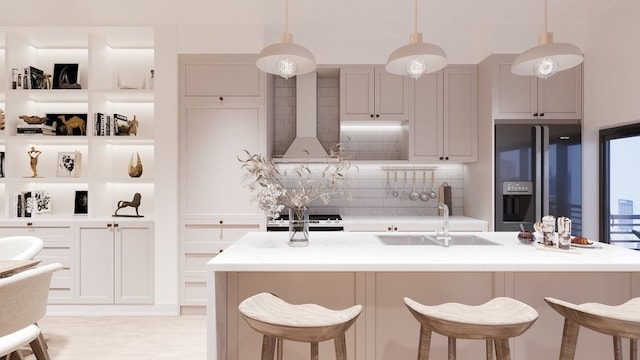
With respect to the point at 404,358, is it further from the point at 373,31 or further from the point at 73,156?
the point at 73,156

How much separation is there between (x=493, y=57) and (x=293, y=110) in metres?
2.14

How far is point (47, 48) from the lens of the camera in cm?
405

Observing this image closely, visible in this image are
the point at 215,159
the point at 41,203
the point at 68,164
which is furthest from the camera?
the point at 68,164

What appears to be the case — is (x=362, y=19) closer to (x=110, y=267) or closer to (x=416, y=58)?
(x=416, y=58)

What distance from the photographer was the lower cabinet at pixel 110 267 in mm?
3607

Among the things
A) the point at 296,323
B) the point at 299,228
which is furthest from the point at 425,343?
the point at 299,228

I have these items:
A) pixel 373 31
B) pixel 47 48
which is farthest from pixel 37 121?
pixel 373 31

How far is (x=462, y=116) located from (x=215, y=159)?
2550 mm

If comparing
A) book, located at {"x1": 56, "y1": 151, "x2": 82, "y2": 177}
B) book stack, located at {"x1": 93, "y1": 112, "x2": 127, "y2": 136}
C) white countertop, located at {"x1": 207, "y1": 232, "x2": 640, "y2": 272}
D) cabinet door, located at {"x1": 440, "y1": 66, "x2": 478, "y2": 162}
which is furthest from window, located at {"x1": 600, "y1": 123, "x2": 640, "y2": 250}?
book, located at {"x1": 56, "y1": 151, "x2": 82, "y2": 177}

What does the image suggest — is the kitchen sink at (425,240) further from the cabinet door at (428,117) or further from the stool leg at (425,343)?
the cabinet door at (428,117)

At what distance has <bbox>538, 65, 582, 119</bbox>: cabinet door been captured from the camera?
3746mm

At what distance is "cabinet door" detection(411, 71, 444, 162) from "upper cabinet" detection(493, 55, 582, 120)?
1.79ft

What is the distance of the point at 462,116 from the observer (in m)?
4.03

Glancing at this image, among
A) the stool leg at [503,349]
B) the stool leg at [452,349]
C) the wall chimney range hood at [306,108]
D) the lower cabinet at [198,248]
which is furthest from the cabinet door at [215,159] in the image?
the stool leg at [503,349]
